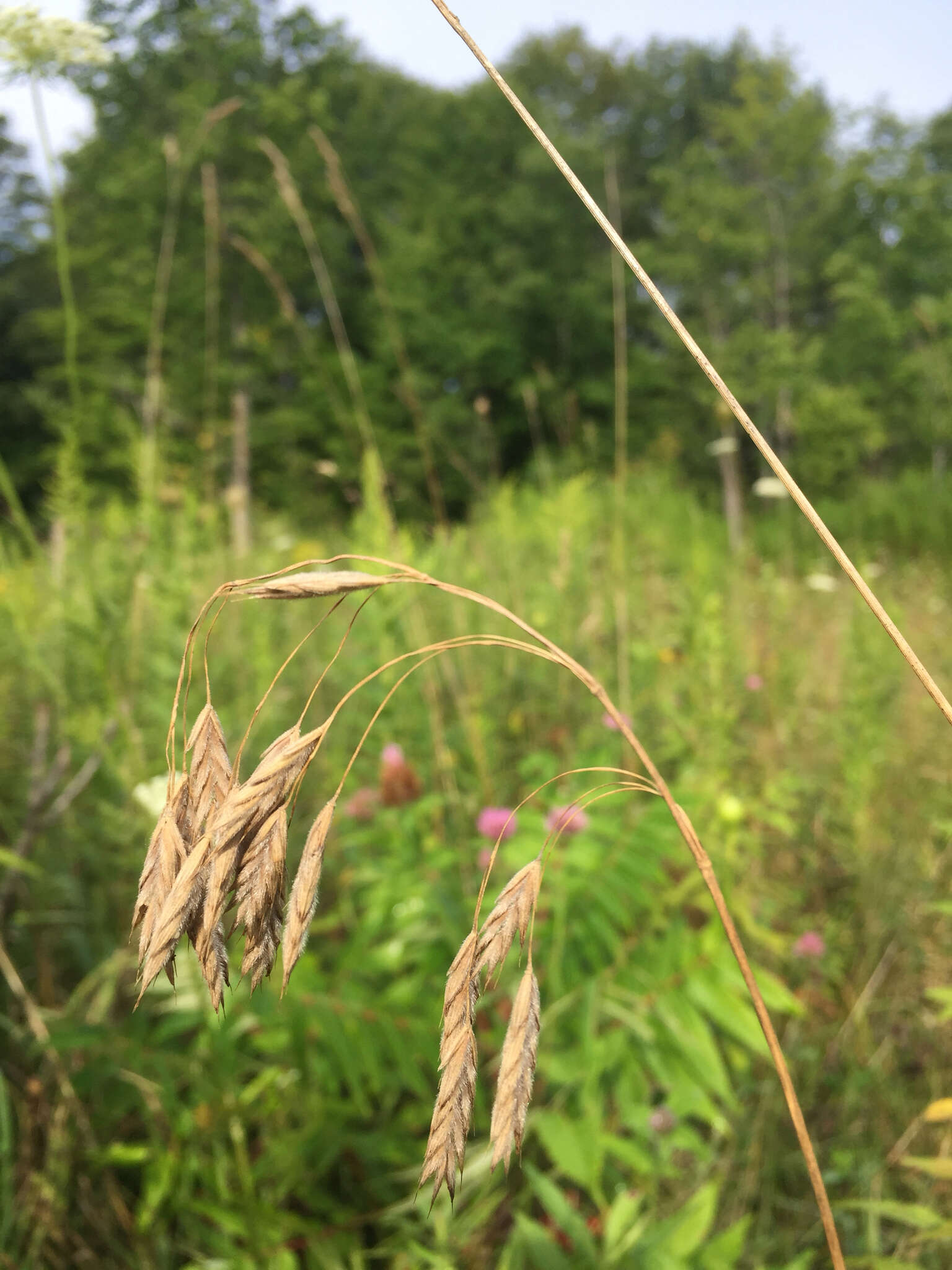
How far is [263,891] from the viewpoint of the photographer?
0.37m

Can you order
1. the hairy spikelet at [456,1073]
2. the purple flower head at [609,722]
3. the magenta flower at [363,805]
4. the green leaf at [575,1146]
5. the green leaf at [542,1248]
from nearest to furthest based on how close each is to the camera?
the hairy spikelet at [456,1073] → the green leaf at [542,1248] → the green leaf at [575,1146] → the magenta flower at [363,805] → the purple flower head at [609,722]

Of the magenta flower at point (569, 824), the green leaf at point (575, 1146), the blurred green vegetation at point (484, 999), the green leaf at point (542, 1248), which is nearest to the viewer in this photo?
the green leaf at point (542, 1248)

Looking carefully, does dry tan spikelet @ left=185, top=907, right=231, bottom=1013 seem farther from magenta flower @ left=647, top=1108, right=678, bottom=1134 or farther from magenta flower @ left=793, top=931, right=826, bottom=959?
magenta flower @ left=793, top=931, right=826, bottom=959

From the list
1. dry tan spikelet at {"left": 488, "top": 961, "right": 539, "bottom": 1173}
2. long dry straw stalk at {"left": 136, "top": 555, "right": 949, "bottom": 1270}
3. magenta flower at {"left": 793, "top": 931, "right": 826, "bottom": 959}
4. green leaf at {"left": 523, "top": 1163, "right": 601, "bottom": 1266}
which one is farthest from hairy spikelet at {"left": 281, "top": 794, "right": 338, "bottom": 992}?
magenta flower at {"left": 793, "top": 931, "right": 826, "bottom": 959}

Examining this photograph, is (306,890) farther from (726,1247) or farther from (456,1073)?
(726,1247)

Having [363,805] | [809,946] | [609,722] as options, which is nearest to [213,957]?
[363,805]

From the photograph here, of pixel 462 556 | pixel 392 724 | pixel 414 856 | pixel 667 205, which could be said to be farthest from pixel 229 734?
pixel 667 205

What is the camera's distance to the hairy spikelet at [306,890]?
37 cm

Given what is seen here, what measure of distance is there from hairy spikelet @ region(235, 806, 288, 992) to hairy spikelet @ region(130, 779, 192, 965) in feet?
0.15

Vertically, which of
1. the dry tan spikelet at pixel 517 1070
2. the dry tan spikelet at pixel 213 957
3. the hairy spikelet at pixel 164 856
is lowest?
the dry tan spikelet at pixel 517 1070

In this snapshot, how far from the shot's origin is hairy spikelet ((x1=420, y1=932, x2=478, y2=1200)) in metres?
0.33

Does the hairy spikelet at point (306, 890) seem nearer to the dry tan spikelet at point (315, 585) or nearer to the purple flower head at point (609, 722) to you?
the dry tan spikelet at point (315, 585)

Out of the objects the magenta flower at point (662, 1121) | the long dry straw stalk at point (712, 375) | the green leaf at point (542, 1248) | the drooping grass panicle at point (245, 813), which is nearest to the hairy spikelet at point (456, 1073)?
the drooping grass panicle at point (245, 813)

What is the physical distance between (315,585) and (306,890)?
148 millimetres
